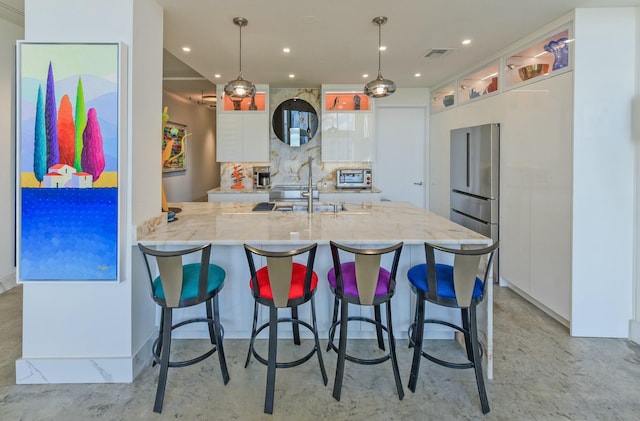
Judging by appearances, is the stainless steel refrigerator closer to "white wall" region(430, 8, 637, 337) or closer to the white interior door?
"white wall" region(430, 8, 637, 337)

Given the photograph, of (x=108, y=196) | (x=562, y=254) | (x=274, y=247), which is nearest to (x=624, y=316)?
(x=562, y=254)

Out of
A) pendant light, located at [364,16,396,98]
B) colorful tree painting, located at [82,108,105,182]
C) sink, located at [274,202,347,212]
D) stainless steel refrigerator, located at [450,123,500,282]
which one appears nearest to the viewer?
colorful tree painting, located at [82,108,105,182]

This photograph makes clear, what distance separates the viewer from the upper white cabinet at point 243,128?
531 centimetres

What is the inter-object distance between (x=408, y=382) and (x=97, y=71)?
8.53ft

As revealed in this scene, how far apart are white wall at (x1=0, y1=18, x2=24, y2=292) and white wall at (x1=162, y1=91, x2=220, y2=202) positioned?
2.37 metres

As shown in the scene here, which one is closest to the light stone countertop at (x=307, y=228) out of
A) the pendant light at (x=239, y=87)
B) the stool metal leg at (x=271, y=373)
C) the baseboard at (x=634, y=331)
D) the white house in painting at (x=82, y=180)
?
the white house in painting at (x=82, y=180)

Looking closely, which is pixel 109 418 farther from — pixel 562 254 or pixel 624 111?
pixel 624 111

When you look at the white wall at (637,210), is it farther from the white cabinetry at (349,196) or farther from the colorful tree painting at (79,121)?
the colorful tree painting at (79,121)

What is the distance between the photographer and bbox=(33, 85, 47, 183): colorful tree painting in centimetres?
206

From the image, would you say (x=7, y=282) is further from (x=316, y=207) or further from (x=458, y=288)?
(x=458, y=288)

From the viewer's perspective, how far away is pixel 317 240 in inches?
86.7

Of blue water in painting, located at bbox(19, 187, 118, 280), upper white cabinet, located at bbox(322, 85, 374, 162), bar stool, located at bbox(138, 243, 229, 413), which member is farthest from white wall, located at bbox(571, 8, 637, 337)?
blue water in painting, located at bbox(19, 187, 118, 280)

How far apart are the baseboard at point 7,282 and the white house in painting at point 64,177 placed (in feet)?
8.10

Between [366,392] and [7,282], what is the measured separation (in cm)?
389
